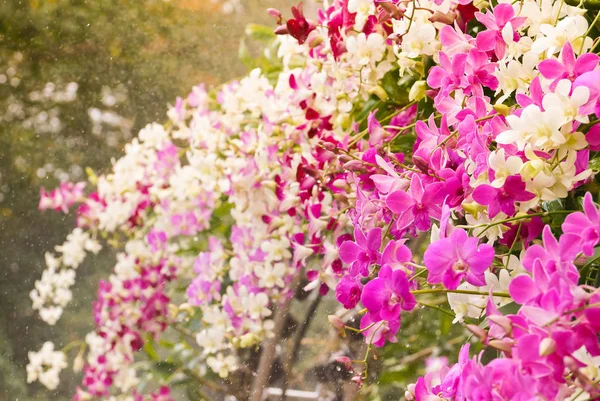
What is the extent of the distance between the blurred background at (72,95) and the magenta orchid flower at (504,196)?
2.80 ft

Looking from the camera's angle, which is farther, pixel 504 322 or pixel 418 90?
pixel 418 90

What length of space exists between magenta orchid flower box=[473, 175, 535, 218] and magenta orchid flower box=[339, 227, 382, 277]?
0.28 feet

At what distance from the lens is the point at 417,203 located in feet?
1.35

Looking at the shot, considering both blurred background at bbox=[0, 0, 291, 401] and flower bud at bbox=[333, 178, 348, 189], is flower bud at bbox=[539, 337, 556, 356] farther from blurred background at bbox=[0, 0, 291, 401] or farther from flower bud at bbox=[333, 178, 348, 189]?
blurred background at bbox=[0, 0, 291, 401]

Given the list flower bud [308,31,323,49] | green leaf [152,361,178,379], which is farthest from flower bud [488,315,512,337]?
green leaf [152,361,178,379]

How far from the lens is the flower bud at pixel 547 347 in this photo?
28 cm

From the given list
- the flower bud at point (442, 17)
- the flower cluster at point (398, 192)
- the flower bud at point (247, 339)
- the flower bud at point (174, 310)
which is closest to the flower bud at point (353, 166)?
the flower cluster at point (398, 192)

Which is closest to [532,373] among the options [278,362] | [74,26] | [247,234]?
[247,234]

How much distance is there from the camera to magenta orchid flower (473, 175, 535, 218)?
361 mm

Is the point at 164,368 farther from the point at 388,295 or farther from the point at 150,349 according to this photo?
the point at 388,295

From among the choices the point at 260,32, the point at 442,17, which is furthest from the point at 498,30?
the point at 260,32

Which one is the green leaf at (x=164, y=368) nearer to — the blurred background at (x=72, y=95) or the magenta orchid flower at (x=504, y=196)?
the blurred background at (x=72, y=95)

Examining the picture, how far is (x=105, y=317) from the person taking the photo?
3.72 ft

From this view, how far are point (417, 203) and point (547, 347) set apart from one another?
0.48ft
